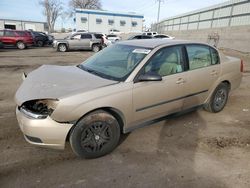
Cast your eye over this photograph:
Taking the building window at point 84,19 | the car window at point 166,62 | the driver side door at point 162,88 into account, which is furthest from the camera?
the building window at point 84,19

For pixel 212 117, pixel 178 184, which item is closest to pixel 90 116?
pixel 178 184

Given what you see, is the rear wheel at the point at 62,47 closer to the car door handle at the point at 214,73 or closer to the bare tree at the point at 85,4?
the car door handle at the point at 214,73

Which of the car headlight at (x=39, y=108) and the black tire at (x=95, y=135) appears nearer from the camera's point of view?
the car headlight at (x=39, y=108)

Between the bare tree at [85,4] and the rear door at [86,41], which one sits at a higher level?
the bare tree at [85,4]

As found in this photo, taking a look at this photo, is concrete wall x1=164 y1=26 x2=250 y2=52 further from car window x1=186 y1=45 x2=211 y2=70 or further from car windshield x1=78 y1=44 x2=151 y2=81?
car windshield x1=78 y1=44 x2=151 y2=81

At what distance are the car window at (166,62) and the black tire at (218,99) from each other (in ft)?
4.39

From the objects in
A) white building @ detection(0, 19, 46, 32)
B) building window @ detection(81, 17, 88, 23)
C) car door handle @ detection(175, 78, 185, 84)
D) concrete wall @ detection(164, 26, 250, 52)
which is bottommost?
car door handle @ detection(175, 78, 185, 84)

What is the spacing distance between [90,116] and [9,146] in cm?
149

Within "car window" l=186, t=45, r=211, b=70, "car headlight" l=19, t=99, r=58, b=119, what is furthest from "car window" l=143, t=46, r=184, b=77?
"car headlight" l=19, t=99, r=58, b=119

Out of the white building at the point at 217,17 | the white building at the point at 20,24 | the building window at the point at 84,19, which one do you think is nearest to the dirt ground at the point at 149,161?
the white building at the point at 217,17

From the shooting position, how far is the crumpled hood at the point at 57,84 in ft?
9.05

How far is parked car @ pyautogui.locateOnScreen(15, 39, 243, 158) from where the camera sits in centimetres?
272

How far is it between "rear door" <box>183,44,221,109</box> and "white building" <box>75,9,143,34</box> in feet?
167

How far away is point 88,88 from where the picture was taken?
287cm
